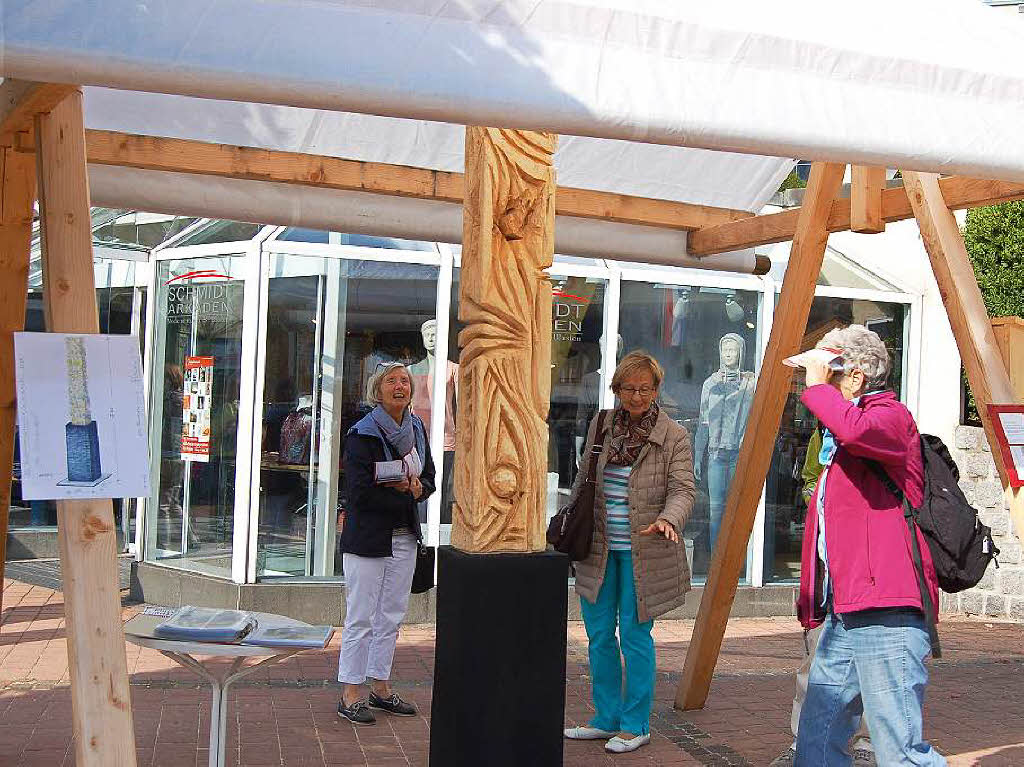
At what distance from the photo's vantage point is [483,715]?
3.89m

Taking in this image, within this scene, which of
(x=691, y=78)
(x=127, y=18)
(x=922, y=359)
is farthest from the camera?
(x=922, y=359)

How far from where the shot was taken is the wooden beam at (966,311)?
184 inches

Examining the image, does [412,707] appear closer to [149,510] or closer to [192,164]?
[192,164]

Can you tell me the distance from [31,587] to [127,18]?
8.48 m

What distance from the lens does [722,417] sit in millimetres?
10234

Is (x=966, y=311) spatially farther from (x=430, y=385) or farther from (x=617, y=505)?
(x=430, y=385)

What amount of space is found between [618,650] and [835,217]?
230 cm

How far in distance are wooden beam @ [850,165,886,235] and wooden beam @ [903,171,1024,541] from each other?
405mm

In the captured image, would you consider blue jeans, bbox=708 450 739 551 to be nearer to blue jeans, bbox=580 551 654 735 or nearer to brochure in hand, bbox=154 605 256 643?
blue jeans, bbox=580 551 654 735

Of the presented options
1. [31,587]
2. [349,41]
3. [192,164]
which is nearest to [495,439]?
[349,41]

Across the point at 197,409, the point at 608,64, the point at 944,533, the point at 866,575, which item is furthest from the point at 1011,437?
the point at 197,409

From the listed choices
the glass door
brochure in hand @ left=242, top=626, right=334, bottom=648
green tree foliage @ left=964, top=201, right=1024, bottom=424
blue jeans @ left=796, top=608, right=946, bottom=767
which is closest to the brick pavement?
the glass door

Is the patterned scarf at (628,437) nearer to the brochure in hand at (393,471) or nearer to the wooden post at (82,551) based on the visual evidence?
the brochure in hand at (393,471)

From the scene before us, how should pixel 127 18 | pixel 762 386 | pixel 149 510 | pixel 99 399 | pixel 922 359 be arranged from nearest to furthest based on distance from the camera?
pixel 127 18 < pixel 99 399 < pixel 762 386 < pixel 149 510 < pixel 922 359
